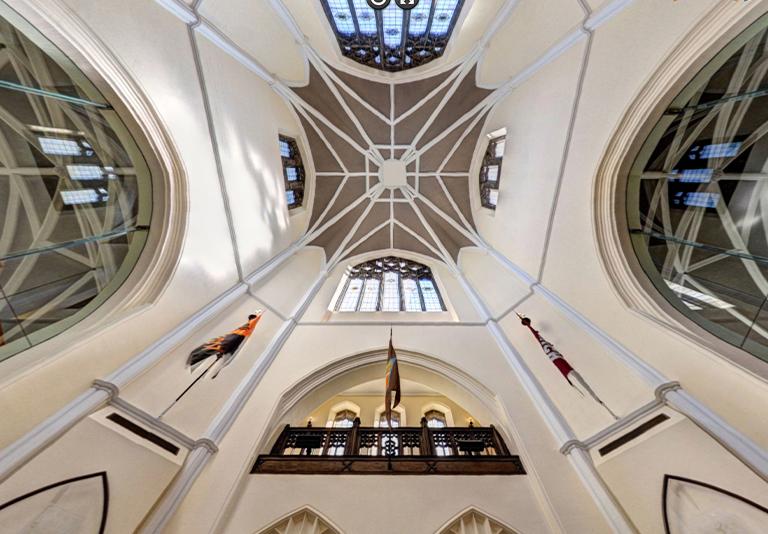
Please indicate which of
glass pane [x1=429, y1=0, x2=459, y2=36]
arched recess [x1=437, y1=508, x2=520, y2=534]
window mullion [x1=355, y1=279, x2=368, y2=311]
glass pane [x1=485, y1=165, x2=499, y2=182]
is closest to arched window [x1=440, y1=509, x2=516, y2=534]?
arched recess [x1=437, y1=508, x2=520, y2=534]

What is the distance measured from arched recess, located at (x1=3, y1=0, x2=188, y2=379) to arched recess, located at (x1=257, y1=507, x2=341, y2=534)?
318cm

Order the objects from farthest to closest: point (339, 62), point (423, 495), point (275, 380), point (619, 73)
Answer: point (339, 62) < point (275, 380) < point (619, 73) < point (423, 495)

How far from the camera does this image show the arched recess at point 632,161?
3.70 metres

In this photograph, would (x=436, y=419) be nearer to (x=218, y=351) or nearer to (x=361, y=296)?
(x=361, y=296)

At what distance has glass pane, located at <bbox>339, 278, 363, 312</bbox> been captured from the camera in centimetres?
1030

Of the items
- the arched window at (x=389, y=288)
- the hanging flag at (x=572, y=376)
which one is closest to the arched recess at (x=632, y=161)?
the hanging flag at (x=572, y=376)

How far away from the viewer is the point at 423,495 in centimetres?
417

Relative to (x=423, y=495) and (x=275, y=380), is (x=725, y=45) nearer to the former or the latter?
(x=423, y=495)

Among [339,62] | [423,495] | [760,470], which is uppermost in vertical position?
[339,62]

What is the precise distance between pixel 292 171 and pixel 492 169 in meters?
7.08

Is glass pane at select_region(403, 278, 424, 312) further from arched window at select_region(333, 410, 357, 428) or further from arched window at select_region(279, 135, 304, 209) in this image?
arched window at select_region(279, 135, 304, 209)

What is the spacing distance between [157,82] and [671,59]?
283 inches

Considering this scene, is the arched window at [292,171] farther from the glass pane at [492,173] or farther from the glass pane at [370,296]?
the glass pane at [492,173]

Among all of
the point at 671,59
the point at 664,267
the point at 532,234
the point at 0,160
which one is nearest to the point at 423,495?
the point at 664,267
